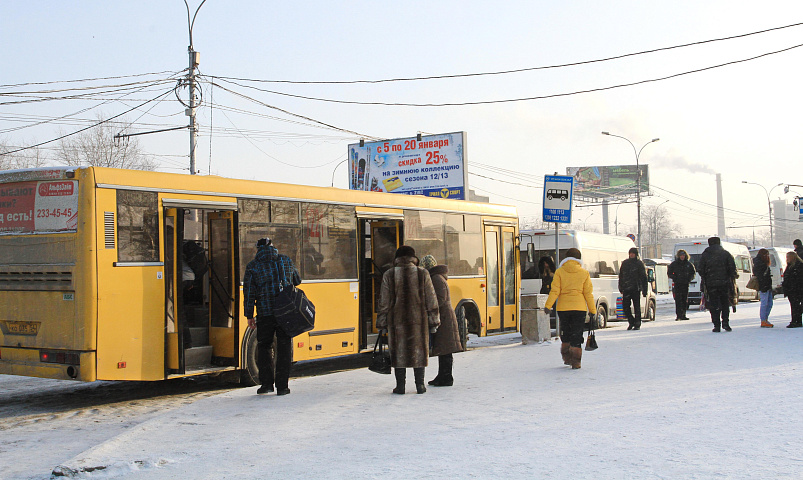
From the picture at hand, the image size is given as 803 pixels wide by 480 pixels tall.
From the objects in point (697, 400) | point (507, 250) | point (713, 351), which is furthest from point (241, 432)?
point (507, 250)

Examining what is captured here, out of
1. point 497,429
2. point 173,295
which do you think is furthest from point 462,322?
point 497,429

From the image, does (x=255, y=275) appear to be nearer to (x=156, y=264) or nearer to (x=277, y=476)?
(x=156, y=264)

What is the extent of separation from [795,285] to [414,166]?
17.6m

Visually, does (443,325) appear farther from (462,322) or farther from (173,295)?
(462,322)

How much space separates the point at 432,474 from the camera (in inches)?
206

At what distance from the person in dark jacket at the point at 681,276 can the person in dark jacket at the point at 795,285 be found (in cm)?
309

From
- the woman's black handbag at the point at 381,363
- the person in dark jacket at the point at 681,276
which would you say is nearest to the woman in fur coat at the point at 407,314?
the woman's black handbag at the point at 381,363

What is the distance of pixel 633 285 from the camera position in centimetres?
1759

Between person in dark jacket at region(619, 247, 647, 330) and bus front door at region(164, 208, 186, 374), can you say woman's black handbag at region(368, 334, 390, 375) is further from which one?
person in dark jacket at region(619, 247, 647, 330)

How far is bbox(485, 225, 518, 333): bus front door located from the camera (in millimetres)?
15117

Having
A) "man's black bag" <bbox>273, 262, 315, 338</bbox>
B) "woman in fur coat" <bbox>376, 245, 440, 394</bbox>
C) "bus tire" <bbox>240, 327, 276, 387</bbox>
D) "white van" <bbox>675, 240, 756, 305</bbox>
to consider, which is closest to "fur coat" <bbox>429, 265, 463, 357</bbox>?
"woman in fur coat" <bbox>376, 245, 440, 394</bbox>

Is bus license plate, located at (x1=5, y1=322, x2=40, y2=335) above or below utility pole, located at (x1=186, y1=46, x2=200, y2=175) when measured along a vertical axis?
below

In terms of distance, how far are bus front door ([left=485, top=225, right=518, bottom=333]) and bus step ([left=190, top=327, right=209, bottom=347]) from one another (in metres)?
6.42

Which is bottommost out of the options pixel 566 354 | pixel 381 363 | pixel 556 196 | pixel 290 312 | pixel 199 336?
pixel 566 354
